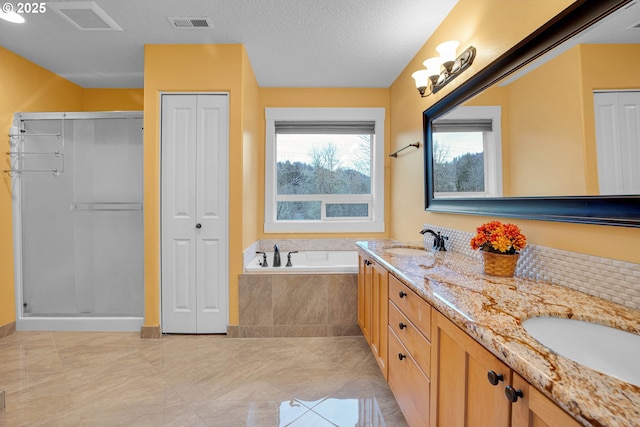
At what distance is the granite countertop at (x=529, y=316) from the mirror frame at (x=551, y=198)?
0.98ft

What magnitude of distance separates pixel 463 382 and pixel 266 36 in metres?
2.72

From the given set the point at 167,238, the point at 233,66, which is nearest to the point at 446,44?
the point at 233,66

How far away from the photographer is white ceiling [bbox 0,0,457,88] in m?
2.07

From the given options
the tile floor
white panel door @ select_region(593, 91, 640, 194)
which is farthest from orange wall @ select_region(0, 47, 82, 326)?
white panel door @ select_region(593, 91, 640, 194)

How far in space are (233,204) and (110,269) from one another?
154cm

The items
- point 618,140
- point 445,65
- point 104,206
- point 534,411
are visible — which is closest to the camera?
point 534,411

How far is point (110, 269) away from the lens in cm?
291

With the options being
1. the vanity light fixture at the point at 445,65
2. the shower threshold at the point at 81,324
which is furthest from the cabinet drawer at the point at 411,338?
the shower threshold at the point at 81,324

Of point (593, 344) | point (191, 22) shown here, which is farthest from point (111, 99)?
point (593, 344)

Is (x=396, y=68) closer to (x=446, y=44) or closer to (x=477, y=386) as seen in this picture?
(x=446, y=44)

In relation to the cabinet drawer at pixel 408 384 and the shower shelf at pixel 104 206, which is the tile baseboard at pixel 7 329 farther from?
the cabinet drawer at pixel 408 384

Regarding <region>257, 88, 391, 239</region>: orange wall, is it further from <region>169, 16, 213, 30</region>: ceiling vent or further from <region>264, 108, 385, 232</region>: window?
<region>169, 16, 213, 30</region>: ceiling vent

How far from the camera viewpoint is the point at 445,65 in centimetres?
194

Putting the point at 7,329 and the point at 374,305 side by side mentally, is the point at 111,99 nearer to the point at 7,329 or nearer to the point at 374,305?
the point at 7,329
